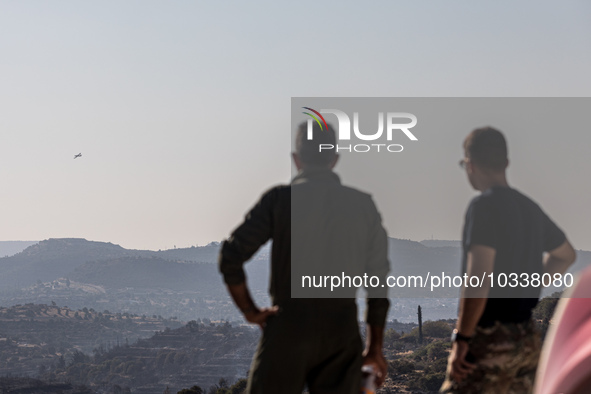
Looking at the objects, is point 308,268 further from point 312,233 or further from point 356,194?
point 356,194

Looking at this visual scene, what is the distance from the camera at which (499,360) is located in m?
3.56

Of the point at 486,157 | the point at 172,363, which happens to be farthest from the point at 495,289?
the point at 172,363

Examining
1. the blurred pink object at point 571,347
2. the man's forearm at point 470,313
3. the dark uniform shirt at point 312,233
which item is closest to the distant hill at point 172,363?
the dark uniform shirt at point 312,233

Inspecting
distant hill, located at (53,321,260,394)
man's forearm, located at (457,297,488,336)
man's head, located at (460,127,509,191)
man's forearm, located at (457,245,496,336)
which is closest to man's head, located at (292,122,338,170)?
man's head, located at (460,127,509,191)

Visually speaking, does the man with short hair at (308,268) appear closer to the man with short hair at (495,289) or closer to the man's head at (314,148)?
the man's head at (314,148)

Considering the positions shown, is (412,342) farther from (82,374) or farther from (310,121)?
(82,374)

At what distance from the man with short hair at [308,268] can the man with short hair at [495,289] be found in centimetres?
41

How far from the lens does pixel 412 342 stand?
5931 centimetres

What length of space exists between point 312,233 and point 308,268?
0.57ft

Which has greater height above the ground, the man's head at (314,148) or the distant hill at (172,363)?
the man's head at (314,148)

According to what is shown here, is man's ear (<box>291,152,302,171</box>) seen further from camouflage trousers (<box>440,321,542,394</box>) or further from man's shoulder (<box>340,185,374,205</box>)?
camouflage trousers (<box>440,321,542,394</box>)

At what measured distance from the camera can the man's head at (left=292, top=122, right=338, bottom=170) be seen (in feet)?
12.1

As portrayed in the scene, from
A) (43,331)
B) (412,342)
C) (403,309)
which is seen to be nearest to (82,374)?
(43,331)

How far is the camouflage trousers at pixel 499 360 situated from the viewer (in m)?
3.56
